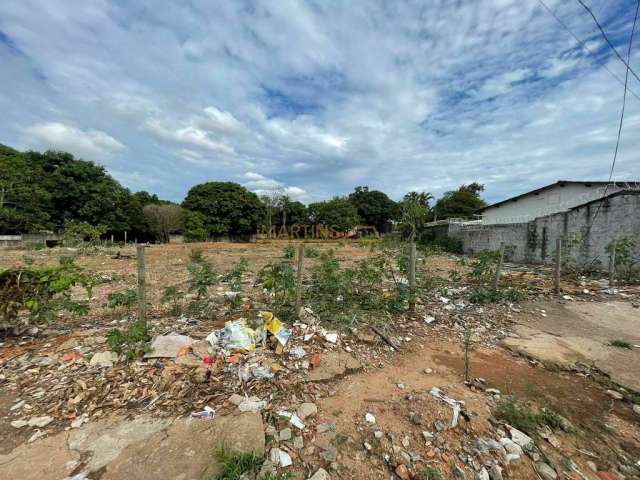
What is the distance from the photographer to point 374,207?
36.1 metres

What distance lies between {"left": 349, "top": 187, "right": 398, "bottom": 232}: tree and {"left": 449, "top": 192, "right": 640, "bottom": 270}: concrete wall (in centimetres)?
2320

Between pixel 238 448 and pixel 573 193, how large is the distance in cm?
2268

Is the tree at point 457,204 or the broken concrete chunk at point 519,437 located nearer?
the broken concrete chunk at point 519,437

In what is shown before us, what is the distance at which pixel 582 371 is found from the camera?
2754 mm

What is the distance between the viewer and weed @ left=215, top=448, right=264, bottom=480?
1462 millimetres

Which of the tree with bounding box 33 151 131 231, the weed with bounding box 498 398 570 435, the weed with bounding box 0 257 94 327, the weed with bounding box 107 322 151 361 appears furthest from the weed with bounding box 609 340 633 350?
the tree with bounding box 33 151 131 231

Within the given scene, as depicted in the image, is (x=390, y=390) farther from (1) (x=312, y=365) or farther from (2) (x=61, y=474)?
(2) (x=61, y=474)

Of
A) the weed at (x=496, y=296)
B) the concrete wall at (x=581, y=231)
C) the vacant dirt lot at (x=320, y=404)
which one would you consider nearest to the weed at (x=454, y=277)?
the weed at (x=496, y=296)

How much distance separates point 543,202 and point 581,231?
11.7 meters

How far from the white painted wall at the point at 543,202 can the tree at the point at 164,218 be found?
82.8 feet

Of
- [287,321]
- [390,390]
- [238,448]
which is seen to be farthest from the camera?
[287,321]

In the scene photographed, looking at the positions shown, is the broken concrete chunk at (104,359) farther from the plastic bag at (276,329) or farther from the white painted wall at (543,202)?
the white painted wall at (543,202)

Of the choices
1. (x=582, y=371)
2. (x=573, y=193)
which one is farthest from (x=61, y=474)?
(x=573, y=193)

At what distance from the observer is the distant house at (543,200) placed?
1562 cm
